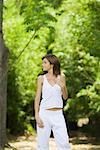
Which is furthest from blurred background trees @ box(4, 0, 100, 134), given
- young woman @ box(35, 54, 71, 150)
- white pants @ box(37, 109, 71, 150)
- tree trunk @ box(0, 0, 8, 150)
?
white pants @ box(37, 109, 71, 150)

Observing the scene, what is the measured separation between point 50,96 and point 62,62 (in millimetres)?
12466

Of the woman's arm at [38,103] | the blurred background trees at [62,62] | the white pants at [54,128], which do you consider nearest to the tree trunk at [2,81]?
the woman's arm at [38,103]

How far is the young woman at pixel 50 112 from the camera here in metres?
6.44

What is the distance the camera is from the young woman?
644cm

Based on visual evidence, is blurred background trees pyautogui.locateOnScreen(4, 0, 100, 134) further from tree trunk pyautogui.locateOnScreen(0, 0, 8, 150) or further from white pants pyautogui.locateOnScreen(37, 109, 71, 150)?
white pants pyautogui.locateOnScreen(37, 109, 71, 150)

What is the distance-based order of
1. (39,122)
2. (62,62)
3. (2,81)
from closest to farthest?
(39,122)
(2,81)
(62,62)

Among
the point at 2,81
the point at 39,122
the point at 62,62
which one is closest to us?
the point at 39,122

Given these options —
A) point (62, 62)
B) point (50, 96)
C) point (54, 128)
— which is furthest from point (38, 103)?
point (62, 62)

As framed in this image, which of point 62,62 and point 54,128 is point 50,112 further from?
point 62,62

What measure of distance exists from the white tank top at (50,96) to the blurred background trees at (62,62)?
8151mm

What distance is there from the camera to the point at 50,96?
6.50m

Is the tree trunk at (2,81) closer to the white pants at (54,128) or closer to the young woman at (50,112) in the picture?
the young woman at (50,112)

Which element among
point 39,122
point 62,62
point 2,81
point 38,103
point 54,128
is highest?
point 38,103

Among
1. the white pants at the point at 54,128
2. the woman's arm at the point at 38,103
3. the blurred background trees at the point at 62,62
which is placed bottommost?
the blurred background trees at the point at 62,62
